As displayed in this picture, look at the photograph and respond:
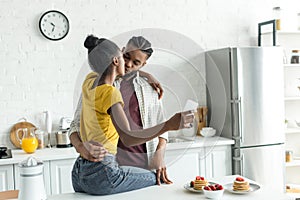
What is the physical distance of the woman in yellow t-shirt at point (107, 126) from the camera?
1865mm

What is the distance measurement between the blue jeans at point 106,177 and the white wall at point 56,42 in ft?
5.70

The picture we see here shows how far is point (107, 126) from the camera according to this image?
2088 mm

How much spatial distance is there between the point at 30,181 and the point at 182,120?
75 cm

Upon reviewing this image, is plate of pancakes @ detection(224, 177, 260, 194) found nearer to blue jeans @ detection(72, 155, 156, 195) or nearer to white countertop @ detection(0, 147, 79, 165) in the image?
blue jeans @ detection(72, 155, 156, 195)

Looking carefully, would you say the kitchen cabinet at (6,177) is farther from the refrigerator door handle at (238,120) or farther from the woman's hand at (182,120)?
the woman's hand at (182,120)

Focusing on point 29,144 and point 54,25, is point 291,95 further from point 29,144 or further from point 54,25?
point 29,144

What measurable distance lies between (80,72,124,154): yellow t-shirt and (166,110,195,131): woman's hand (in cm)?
29

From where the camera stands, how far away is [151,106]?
2.12 metres

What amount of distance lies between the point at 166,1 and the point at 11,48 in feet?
4.94

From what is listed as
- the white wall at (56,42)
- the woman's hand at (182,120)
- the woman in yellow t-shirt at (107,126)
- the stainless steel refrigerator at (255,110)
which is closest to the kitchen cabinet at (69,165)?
the stainless steel refrigerator at (255,110)

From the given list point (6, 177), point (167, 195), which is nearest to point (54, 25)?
point (6, 177)

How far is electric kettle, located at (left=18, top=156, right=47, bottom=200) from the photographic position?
202 cm

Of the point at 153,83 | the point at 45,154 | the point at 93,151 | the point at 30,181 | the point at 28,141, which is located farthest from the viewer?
the point at 28,141

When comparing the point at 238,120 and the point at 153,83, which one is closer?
the point at 153,83
